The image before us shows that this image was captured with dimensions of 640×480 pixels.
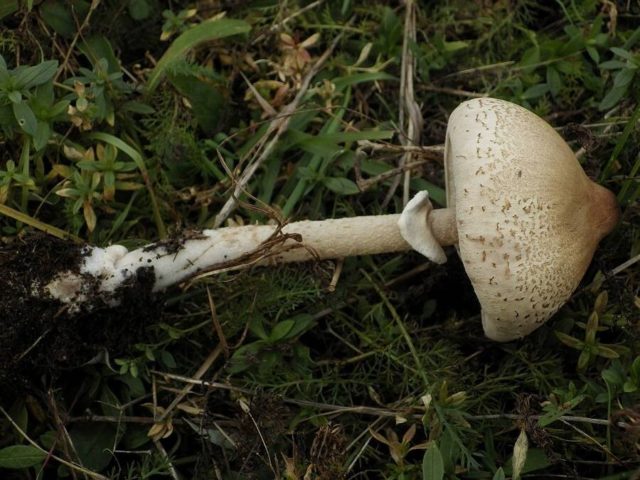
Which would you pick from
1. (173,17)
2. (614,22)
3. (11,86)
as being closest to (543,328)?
(614,22)

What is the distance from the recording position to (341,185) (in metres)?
2.96

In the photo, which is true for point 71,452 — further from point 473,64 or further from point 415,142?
point 473,64

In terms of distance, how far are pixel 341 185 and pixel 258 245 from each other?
1.65ft

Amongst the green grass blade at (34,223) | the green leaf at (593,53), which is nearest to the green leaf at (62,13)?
the green grass blade at (34,223)

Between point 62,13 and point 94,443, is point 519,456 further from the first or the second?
point 62,13

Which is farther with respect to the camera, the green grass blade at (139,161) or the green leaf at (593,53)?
the green leaf at (593,53)

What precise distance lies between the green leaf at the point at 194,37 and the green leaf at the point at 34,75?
1.56 ft

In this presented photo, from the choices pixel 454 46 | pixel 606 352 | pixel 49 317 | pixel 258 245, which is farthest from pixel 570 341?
pixel 49 317

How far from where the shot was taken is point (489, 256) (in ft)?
7.12

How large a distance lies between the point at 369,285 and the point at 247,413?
77 cm

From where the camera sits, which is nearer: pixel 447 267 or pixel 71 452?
pixel 71 452

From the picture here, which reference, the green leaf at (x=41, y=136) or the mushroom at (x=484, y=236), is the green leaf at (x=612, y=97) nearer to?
the mushroom at (x=484, y=236)

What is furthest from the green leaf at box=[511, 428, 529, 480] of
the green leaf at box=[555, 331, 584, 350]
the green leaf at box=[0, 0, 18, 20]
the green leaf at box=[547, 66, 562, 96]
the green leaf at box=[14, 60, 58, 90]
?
the green leaf at box=[0, 0, 18, 20]

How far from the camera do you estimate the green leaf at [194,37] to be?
298 centimetres
